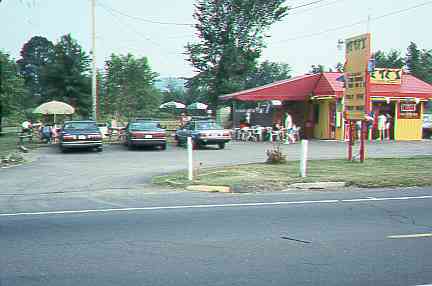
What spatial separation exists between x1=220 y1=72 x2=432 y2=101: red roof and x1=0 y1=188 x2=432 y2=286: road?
69.7 feet

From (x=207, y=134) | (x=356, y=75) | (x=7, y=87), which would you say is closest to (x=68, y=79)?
(x=7, y=87)

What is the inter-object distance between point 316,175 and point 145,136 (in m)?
12.3

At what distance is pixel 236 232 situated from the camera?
24.6 feet

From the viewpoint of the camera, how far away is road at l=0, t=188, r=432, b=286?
5.37 meters

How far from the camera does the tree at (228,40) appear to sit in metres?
43.1

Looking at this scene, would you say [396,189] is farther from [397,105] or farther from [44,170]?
[397,105]

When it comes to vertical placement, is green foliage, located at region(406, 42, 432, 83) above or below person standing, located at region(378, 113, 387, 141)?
above

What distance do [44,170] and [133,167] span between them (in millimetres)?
2916

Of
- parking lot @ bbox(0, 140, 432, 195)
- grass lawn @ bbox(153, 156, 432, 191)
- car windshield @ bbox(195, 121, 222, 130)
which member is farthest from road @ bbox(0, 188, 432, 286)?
car windshield @ bbox(195, 121, 222, 130)

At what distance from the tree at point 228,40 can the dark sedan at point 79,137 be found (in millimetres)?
20520

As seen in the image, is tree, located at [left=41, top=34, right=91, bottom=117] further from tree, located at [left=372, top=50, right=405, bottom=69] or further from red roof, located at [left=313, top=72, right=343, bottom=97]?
tree, located at [left=372, top=50, right=405, bottom=69]

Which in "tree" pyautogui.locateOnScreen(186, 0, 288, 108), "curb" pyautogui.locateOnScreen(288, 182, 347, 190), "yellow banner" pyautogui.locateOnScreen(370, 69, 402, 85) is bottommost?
"curb" pyautogui.locateOnScreen(288, 182, 347, 190)

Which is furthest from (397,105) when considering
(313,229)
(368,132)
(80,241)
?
(80,241)

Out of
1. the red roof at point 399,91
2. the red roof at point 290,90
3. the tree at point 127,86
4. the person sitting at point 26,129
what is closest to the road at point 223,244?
the red roof at point 399,91
